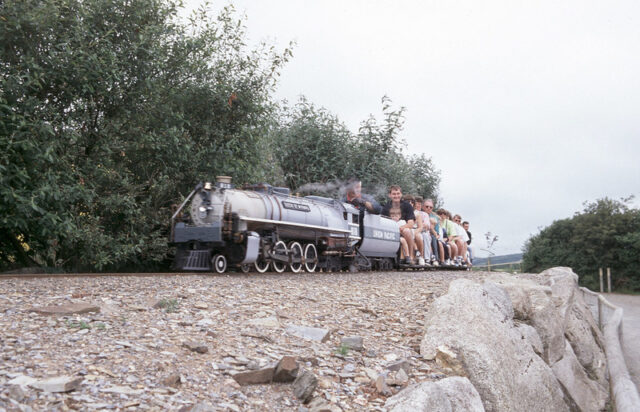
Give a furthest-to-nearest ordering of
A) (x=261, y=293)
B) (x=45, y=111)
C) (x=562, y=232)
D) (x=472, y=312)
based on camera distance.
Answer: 1. (x=562, y=232)
2. (x=45, y=111)
3. (x=261, y=293)
4. (x=472, y=312)

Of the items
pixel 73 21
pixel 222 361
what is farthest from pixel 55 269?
pixel 222 361

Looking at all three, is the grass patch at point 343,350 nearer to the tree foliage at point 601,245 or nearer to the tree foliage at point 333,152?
the tree foliage at point 333,152

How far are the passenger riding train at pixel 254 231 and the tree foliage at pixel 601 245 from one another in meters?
28.9

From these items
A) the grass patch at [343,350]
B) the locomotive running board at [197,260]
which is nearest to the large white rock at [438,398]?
the grass patch at [343,350]

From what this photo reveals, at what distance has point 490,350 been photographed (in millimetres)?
4863

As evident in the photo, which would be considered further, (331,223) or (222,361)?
(331,223)

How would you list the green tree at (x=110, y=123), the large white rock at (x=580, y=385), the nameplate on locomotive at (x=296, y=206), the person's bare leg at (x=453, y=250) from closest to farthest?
1. the large white rock at (x=580, y=385)
2. the green tree at (x=110, y=123)
3. the nameplate on locomotive at (x=296, y=206)
4. the person's bare leg at (x=453, y=250)

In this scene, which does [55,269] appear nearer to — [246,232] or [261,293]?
[246,232]

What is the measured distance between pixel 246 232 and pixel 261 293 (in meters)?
3.96

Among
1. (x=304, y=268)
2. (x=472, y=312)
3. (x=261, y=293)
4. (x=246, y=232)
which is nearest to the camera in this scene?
(x=472, y=312)

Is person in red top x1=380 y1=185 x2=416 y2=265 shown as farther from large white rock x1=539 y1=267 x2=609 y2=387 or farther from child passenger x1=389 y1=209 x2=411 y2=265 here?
large white rock x1=539 y1=267 x2=609 y2=387

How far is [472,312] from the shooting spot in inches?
212

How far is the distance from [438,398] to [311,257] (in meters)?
9.99

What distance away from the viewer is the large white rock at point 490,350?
180 inches
